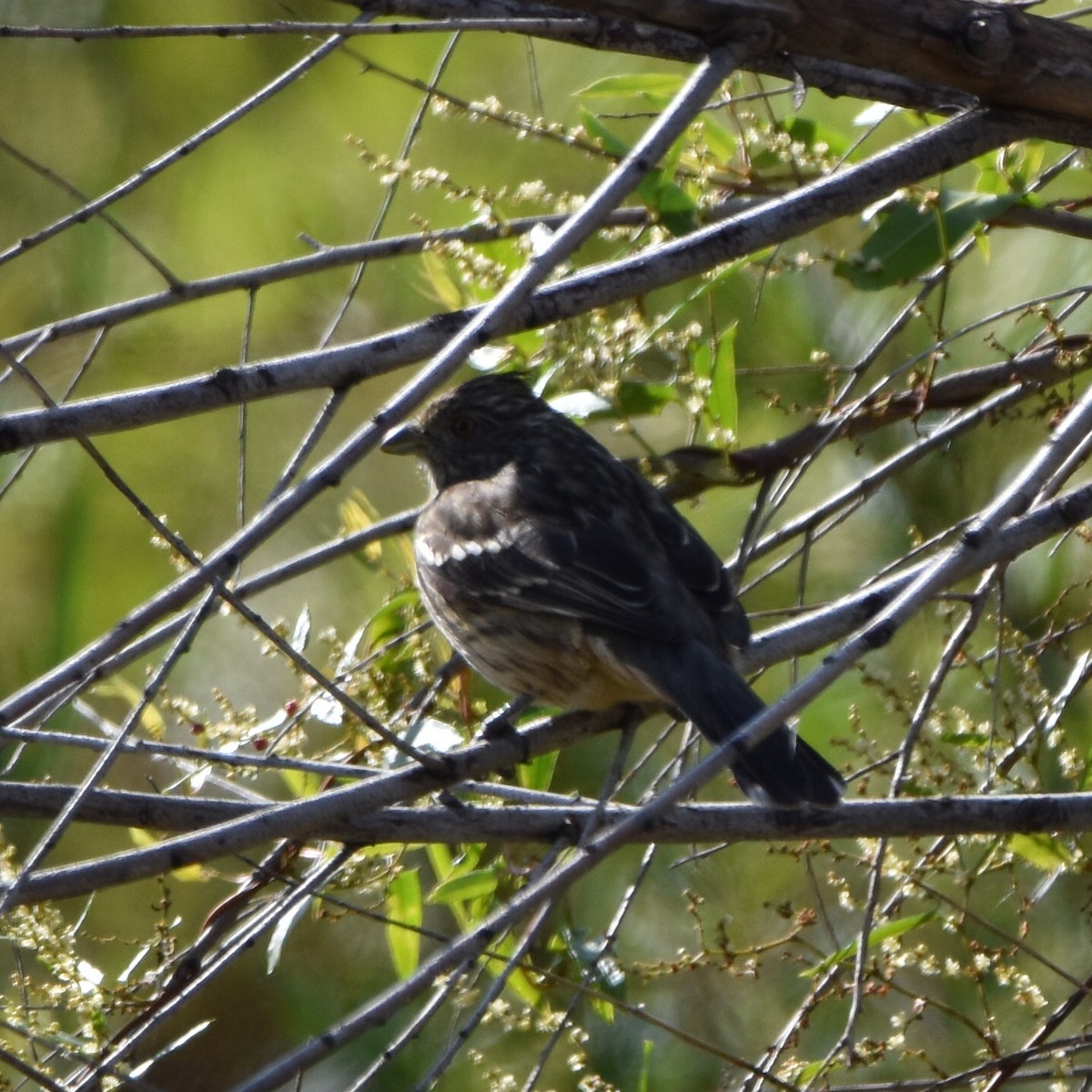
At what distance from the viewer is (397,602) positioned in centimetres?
357

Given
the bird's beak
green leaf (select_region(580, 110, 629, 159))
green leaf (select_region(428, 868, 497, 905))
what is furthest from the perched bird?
green leaf (select_region(580, 110, 629, 159))

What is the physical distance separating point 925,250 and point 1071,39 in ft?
1.63

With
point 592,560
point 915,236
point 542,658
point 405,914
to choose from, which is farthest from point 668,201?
point 405,914

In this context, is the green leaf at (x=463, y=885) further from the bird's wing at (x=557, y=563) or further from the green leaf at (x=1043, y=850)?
the green leaf at (x=1043, y=850)

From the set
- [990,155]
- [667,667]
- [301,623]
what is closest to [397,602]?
[301,623]

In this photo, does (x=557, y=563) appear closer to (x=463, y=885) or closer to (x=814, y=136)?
(x=463, y=885)

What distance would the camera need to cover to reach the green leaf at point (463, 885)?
288 centimetres

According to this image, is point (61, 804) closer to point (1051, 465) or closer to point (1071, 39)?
point (1051, 465)

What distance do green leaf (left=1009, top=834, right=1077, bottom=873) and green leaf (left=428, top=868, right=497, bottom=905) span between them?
102 cm

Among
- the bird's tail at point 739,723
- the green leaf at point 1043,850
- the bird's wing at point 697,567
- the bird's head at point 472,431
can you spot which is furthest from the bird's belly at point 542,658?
the green leaf at point 1043,850

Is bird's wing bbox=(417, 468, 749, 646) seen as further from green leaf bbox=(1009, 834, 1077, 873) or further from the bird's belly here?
green leaf bbox=(1009, 834, 1077, 873)

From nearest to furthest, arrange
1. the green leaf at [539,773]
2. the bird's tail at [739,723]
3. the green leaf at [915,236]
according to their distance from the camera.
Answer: the bird's tail at [739,723] < the green leaf at [915,236] < the green leaf at [539,773]

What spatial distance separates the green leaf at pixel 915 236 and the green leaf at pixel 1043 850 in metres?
1.13

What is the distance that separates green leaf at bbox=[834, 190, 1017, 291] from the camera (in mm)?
2838
